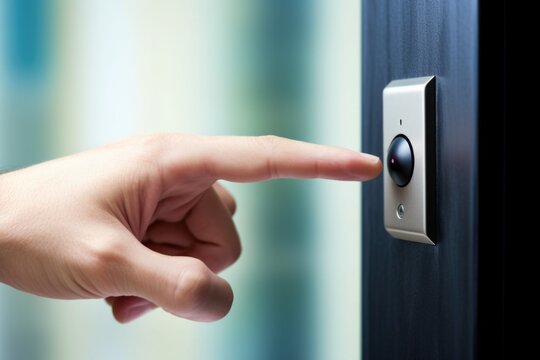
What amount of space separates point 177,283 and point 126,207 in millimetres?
90

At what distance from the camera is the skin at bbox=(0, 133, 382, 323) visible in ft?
1.32

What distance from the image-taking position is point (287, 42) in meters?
1.45

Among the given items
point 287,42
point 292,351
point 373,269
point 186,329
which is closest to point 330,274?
point 292,351

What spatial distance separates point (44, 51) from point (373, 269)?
1.09 metres

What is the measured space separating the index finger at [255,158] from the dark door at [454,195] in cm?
5

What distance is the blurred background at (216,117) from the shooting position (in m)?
1.35

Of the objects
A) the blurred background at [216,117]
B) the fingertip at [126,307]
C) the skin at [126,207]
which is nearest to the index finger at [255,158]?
the skin at [126,207]

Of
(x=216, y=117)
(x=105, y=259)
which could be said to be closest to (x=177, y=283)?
(x=105, y=259)

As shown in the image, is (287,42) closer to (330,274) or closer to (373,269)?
(330,274)

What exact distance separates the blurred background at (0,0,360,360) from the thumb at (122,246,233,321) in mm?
1005

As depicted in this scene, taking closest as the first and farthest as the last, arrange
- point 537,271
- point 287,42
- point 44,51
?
point 537,271
point 44,51
point 287,42

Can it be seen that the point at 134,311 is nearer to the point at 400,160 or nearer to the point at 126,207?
the point at 126,207

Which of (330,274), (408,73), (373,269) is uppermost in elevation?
(408,73)

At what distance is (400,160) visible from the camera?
41 centimetres
